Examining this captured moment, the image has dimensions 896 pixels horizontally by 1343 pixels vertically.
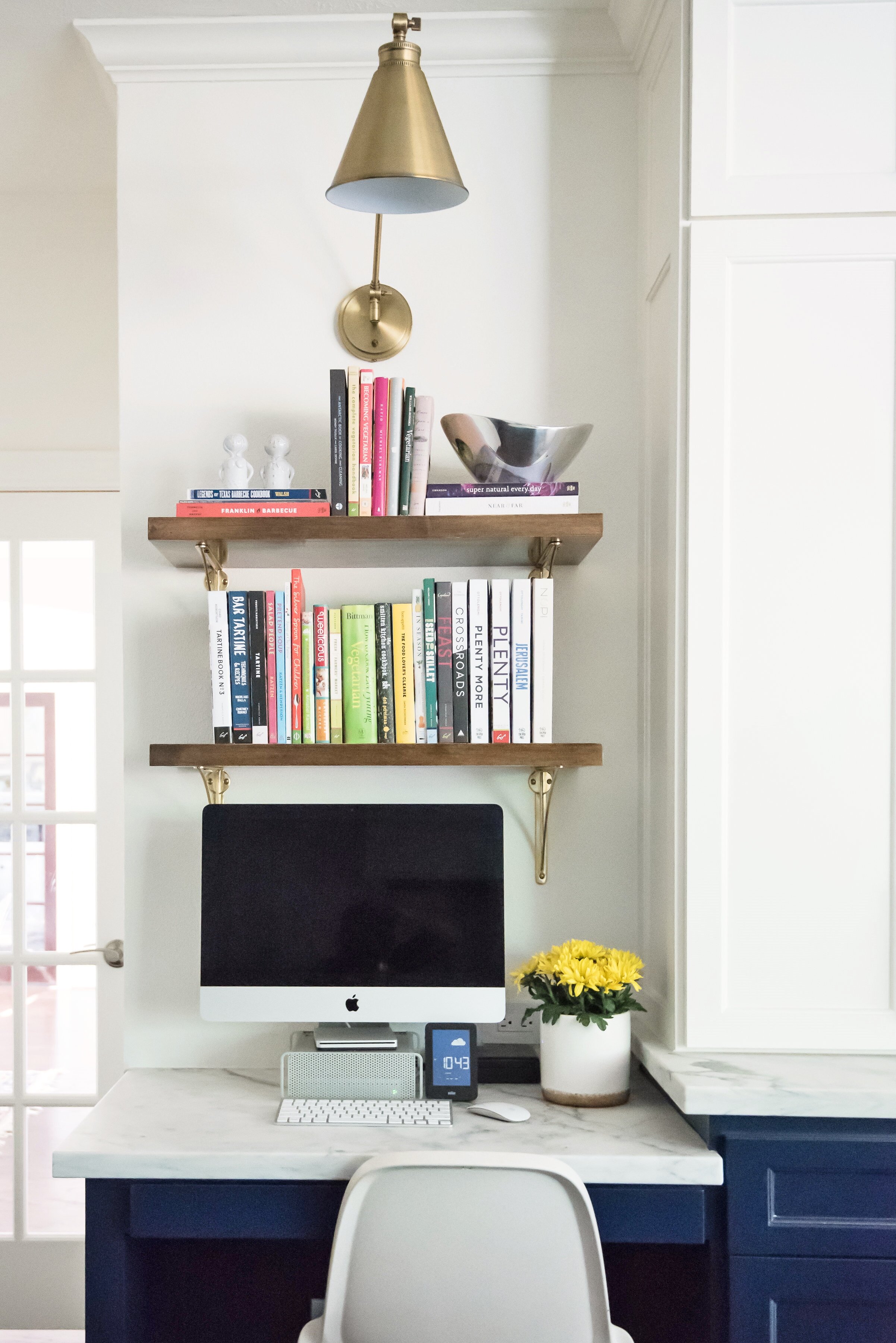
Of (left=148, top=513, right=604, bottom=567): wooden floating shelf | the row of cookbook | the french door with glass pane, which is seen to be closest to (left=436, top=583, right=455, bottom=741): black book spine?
Answer: the row of cookbook

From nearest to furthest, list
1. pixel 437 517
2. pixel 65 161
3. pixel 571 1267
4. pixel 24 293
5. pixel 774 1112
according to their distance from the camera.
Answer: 1. pixel 571 1267
2. pixel 774 1112
3. pixel 437 517
4. pixel 65 161
5. pixel 24 293

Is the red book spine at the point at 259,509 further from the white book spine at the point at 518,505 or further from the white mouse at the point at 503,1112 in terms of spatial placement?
the white mouse at the point at 503,1112

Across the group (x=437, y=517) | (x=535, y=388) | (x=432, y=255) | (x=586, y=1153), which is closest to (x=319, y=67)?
(x=432, y=255)

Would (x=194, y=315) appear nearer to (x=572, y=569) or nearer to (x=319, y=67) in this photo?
(x=319, y=67)

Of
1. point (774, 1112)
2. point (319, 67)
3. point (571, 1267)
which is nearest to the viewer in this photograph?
point (571, 1267)

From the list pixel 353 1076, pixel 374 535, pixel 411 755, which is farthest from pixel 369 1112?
pixel 374 535

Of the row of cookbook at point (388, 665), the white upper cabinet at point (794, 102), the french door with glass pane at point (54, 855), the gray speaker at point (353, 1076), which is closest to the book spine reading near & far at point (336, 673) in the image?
the row of cookbook at point (388, 665)

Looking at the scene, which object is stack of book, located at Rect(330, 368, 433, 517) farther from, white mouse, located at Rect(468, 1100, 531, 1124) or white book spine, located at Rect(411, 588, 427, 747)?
white mouse, located at Rect(468, 1100, 531, 1124)

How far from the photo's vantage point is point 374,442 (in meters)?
1.86

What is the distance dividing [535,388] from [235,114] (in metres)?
0.78

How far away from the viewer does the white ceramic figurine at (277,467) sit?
75.8 inches

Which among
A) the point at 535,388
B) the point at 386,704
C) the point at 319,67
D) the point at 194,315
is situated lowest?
the point at 386,704

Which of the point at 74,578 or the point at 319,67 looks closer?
the point at 319,67

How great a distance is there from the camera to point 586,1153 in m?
1.49
